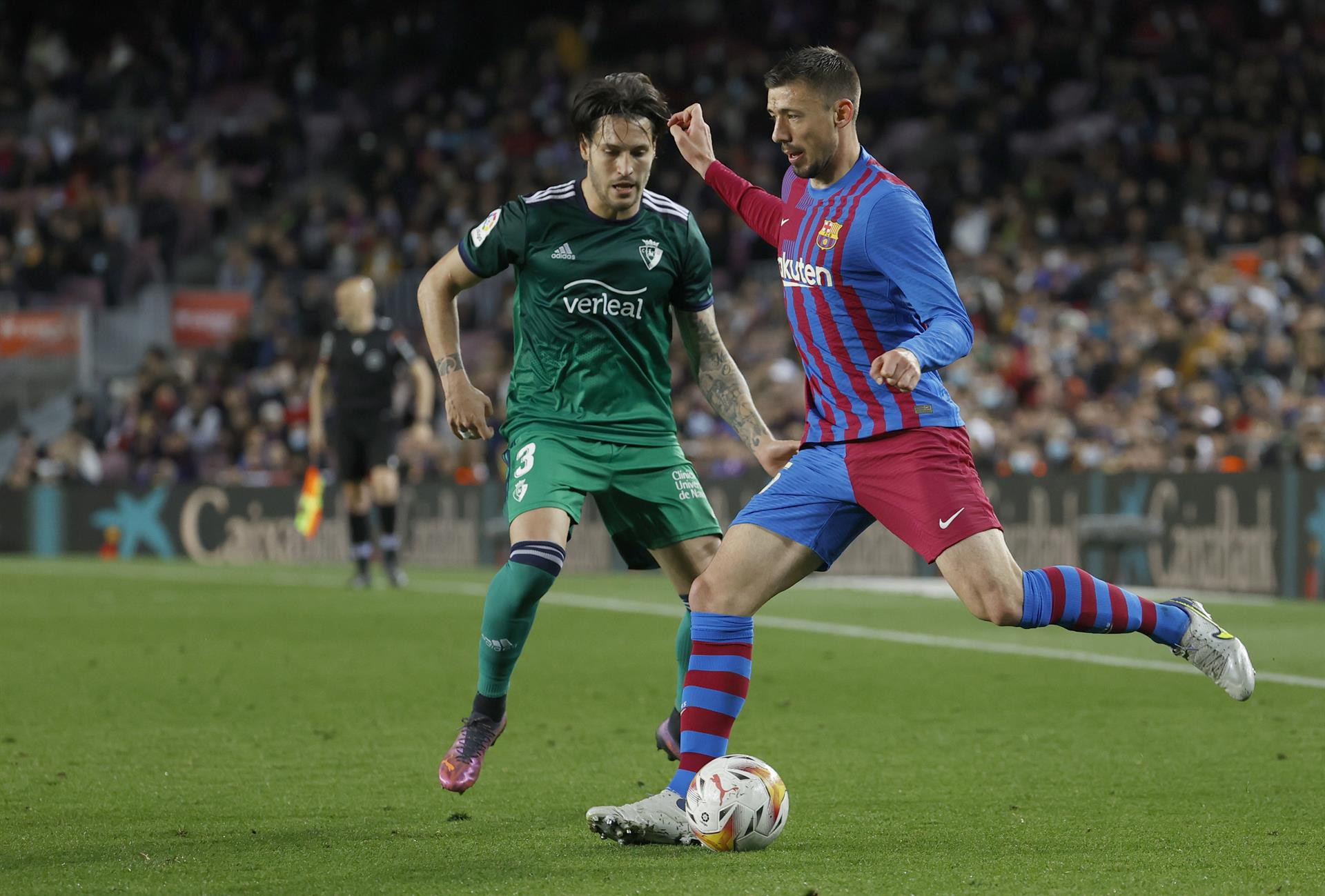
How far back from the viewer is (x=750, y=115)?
2644 centimetres

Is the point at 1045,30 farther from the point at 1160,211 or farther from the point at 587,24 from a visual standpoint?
the point at 587,24

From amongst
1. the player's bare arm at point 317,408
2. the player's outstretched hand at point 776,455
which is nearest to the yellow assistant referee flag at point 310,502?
the player's bare arm at point 317,408

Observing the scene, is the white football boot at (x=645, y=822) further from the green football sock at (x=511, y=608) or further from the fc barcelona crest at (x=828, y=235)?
the fc barcelona crest at (x=828, y=235)

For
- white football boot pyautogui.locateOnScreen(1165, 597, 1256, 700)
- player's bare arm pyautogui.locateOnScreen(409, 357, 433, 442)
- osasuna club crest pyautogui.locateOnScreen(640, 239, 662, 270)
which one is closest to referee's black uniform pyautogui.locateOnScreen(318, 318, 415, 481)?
player's bare arm pyautogui.locateOnScreen(409, 357, 433, 442)

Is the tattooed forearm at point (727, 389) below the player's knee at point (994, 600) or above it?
above

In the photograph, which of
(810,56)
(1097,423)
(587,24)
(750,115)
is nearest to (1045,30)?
(750,115)

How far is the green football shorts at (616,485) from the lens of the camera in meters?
6.07

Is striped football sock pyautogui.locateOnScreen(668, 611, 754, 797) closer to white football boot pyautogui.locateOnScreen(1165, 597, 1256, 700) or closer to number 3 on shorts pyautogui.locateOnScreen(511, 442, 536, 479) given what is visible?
number 3 on shorts pyautogui.locateOnScreen(511, 442, 536, 479)

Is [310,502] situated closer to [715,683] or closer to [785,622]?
[785,622]

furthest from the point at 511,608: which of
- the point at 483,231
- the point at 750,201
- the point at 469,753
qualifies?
the point at 750,201

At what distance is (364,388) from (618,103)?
28.3 ft

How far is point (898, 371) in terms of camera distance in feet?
16.0

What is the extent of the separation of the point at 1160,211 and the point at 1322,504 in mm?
7468

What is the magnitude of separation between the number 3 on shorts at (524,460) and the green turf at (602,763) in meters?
1.04
